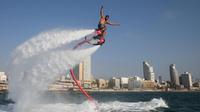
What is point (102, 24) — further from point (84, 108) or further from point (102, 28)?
point (84, 108)

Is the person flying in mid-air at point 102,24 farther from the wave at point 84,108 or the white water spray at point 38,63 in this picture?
the wave at point 84,108

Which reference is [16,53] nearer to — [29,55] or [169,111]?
[29,55]

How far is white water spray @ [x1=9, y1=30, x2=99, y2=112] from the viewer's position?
96.4 ft

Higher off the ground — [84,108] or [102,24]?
[102,24]

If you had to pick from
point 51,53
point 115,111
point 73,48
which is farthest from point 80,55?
point 115,111

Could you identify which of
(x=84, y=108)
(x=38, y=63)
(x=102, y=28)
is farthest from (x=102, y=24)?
(x=84, y=108)

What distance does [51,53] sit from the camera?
30.2 m

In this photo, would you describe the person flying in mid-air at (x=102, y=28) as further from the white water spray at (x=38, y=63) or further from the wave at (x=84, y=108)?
the wave at (x=84, y=108)

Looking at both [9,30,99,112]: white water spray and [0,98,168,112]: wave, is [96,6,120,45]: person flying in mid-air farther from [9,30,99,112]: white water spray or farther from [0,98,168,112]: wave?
[0,98,168,112]: wave

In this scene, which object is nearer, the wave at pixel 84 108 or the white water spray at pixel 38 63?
the white water spray at pixel 38 63

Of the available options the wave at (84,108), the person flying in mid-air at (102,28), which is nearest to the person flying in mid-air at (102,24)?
the person flying in mid-air at (102,28)

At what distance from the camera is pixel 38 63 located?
29562 millimetres

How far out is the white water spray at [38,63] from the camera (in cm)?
2938

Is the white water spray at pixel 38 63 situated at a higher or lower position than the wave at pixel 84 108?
higher
